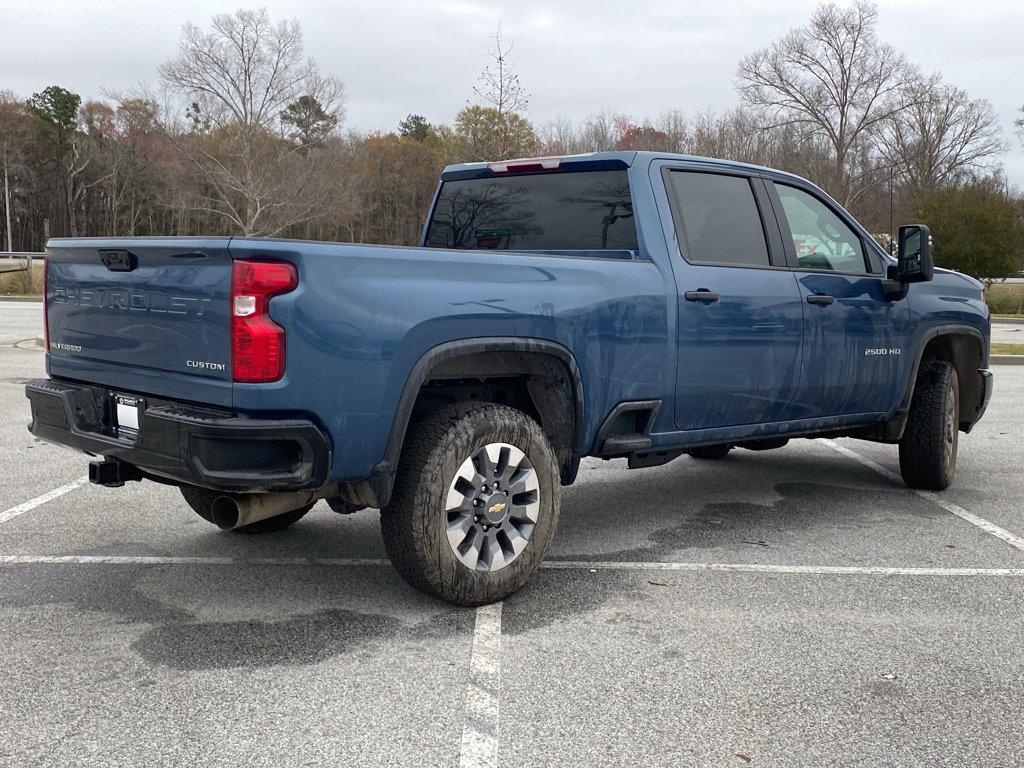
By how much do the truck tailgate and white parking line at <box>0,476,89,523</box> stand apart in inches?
59.9

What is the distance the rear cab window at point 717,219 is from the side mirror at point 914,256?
3.27 ft

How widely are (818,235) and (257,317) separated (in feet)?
11.6

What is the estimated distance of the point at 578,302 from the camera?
4500 millimetres

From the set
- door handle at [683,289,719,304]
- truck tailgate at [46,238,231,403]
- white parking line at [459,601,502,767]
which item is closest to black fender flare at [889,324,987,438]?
door handle at [683,289,719,304]

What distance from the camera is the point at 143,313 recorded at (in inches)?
157

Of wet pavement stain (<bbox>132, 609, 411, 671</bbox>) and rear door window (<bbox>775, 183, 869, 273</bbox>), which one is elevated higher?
rear door window (<bbox>775, 183, 869, 273</bbox>)

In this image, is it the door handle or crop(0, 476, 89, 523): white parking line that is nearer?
the door handle

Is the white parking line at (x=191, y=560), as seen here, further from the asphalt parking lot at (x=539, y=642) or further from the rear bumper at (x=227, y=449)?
the rear bumper at (x=227, y=449)

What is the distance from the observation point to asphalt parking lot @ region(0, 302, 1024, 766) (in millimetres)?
3104

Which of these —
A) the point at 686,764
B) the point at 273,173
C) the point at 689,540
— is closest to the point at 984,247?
the point at 273,173

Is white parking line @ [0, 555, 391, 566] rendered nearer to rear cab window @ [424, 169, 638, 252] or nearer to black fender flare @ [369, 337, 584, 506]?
black fender flare @ [369, 337, 584, 506]

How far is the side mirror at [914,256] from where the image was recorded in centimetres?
594

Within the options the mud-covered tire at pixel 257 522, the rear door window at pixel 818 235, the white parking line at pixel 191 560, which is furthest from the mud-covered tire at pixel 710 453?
the white parking line at pixel 191 560

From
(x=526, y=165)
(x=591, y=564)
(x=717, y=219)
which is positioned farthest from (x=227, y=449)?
(x=717, y=219)
